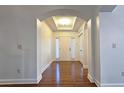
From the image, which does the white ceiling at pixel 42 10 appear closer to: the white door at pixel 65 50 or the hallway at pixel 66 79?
the hallway at pixel 66 79

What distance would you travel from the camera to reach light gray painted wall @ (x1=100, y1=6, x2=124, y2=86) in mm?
4551

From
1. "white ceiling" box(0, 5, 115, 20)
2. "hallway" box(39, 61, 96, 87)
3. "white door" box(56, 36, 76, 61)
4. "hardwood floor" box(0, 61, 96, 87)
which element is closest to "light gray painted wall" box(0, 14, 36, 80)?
"white ceiling" box(0, 5, 115, 20)

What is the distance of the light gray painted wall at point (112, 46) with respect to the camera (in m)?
4.55

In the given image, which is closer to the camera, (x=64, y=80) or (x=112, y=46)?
(x=112, y=46)

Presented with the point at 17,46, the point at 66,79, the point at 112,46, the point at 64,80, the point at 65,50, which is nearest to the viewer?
the point at 112,46

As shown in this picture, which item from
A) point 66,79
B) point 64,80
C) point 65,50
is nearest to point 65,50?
point 65,50

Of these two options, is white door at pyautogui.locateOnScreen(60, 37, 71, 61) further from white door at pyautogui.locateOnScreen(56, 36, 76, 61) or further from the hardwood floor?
the hardwood floor

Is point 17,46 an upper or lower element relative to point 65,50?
upper

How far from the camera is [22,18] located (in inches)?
208

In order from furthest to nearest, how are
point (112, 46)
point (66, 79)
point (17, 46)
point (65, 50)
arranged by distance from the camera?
1. point (65, 50)
2. point (66, 79)
3. point (17, 46)
4. point (112, 46)

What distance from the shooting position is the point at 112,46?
4590 mm

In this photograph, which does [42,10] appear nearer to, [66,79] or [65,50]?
[66,79]
